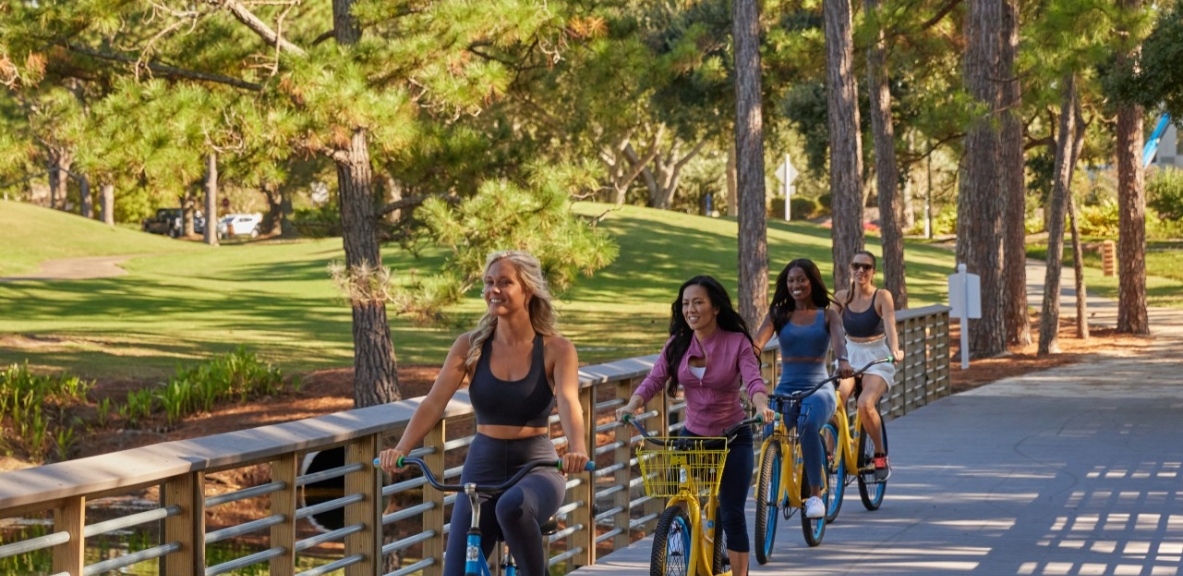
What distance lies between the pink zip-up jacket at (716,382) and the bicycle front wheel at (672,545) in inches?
19.0

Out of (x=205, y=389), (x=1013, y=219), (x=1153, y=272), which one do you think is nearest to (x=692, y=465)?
(x=205, y=389)

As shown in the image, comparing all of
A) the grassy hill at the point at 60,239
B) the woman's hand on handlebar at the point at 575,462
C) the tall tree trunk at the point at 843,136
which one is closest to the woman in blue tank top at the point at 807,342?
the woman's hand on handlebar at the point at 575,462

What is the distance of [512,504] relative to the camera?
544cm

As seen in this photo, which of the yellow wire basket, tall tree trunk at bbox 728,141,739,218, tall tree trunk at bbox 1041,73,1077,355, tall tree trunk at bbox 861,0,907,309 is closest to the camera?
the yellow wire basket

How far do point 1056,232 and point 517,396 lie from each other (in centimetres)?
2144

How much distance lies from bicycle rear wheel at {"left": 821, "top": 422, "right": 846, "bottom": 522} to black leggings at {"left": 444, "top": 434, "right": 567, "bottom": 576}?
4542 mm

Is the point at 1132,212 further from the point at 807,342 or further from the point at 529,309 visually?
the point at 529,309

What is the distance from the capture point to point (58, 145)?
56.2 feet

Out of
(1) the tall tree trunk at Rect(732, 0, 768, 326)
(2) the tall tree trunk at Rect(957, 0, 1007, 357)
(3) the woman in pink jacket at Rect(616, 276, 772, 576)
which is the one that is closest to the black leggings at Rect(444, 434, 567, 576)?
(3) the woman in pink jacket at Rect(616, 276, 772, 576)

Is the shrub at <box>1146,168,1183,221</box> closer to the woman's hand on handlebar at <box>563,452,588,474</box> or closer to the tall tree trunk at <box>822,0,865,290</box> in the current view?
the tall tree trunk at <box>822,0,865,290</box>

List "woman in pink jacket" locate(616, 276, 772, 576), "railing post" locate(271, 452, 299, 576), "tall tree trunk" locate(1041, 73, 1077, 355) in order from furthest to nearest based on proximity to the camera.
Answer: "tall tree trunk" locate(1041, 73, 1077, 355) < "woman in pink jacket" locate(616, 276, 772, 576) < "railing post" locate(271, 452, 299, 576)

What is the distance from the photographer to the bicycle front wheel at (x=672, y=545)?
680 centimetres

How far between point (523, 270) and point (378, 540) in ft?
6.28

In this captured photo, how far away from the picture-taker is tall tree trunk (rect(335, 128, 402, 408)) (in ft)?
64.6
